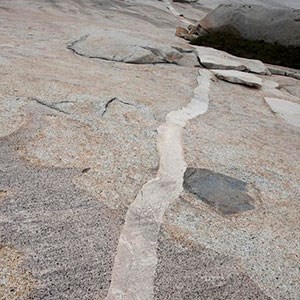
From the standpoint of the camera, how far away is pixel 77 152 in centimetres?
427

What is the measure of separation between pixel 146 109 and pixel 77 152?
6.00ft

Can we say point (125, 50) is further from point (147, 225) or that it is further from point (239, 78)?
point (147, 225)

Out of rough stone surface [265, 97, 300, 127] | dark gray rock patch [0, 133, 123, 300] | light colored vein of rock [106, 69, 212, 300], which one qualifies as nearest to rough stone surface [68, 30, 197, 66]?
rough stone surface [265, 97, 300, 127]

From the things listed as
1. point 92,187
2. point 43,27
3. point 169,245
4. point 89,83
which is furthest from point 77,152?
point 43,27

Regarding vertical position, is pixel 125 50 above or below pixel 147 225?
below

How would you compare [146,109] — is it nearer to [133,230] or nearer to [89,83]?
[89,83]

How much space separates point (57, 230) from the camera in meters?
3.10

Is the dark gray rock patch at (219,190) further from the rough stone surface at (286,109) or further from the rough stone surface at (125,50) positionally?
the rough stone surface at (125,50)

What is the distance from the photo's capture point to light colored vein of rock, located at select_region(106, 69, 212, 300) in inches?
108

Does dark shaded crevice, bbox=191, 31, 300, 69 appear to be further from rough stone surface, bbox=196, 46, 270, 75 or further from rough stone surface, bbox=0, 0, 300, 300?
rough stone surface, bbox=0, 0, 300, 300

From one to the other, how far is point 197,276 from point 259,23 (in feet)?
38.1

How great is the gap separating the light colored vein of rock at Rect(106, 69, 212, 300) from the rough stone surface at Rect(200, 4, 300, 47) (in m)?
8.62

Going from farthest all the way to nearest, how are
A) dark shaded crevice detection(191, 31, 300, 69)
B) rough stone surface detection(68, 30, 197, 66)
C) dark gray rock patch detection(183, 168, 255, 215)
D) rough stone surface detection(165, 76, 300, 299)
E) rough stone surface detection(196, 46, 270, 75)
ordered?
dark shaded crevice detection(191, 31, 300, 69) → rough stone surface detection(196, 46, 270, 75) → rough stone surface detection(68, 30, 197, 66) → dark gray rock patch detection(183, 168, 255, 215) → rough stone surface detection(165, 76, 300, 299)

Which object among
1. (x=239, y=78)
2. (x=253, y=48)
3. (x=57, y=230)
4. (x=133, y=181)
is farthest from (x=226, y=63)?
(x=57, y=230)
